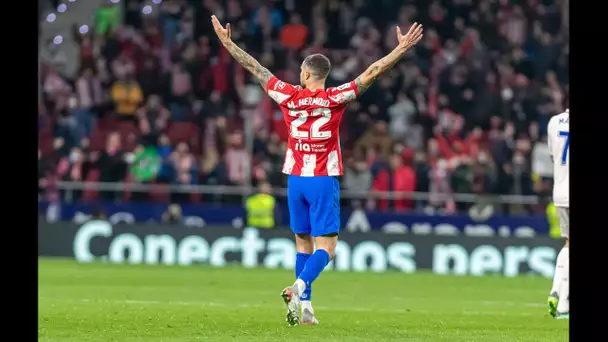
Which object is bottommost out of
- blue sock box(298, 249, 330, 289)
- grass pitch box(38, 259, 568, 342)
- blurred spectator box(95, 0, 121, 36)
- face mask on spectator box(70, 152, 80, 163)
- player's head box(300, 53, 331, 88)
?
grass pitch box(38, 259, 568, 342)

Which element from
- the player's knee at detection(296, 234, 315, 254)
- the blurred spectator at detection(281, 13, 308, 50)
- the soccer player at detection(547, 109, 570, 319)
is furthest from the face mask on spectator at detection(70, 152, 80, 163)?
the player's knee at detection(296, 234, 315, 254)

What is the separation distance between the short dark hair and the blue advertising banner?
11825 mm

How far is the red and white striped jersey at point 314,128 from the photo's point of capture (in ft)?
36.0

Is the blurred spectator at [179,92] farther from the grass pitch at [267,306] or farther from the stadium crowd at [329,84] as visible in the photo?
the grass pitch at [267,306]

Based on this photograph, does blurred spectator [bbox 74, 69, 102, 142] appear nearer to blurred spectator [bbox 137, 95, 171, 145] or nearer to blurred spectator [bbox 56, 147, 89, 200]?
blurred spectator [bbox 56, 147, 89, 200]

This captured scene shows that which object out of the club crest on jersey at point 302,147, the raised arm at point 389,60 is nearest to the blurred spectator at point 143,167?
the club crest on jersey at point 302,147

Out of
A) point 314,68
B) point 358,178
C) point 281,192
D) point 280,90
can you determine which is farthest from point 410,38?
point 358,178

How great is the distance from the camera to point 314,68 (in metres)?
10.9

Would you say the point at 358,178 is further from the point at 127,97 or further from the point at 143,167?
the point at 127,97

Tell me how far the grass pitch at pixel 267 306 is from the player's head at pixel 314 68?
2.08 m

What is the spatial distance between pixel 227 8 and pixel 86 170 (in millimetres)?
6424

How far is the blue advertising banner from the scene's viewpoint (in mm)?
23125

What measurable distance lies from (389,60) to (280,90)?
105 cm
